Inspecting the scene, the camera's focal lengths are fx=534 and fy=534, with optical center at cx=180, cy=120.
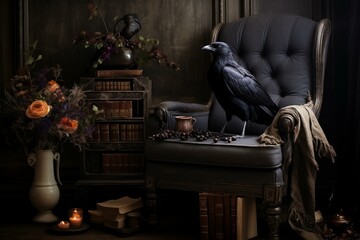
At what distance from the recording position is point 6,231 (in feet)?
8.88

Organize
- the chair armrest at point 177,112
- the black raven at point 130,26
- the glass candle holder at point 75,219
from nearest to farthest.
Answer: the glass candle holder at point 75,219
the chair armrest at point 177,112
the black raven at point 130,26

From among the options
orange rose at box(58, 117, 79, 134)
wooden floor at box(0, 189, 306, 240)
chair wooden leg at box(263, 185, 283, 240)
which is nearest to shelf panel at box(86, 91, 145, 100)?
orange rose at box(58, 117, 79, 134)

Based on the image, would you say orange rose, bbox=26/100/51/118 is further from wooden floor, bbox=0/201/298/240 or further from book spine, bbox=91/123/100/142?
wooden floor, bbox=0/201/298/240

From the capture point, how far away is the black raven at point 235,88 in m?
2.71

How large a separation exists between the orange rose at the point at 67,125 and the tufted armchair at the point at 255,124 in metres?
0.44

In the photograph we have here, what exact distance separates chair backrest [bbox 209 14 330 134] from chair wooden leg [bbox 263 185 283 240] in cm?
64

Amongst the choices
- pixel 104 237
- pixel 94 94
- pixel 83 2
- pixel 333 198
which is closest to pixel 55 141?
pixel 94 94

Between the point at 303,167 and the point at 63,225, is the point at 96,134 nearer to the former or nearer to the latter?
the point at 63,225

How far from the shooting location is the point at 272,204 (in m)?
2.32

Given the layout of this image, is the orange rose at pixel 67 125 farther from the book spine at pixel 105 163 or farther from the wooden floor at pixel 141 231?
the wooden floor at pixel 141 231

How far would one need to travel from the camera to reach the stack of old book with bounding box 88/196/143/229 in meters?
2.69

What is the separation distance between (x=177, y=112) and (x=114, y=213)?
0.64 meters

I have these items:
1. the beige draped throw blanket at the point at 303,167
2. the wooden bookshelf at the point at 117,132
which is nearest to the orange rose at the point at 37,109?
the wooden bookshelf at the point at 117,132

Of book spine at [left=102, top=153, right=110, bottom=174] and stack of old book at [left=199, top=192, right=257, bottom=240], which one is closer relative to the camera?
stack of old book at [left=199, top=192, right=257, bottom=240]
